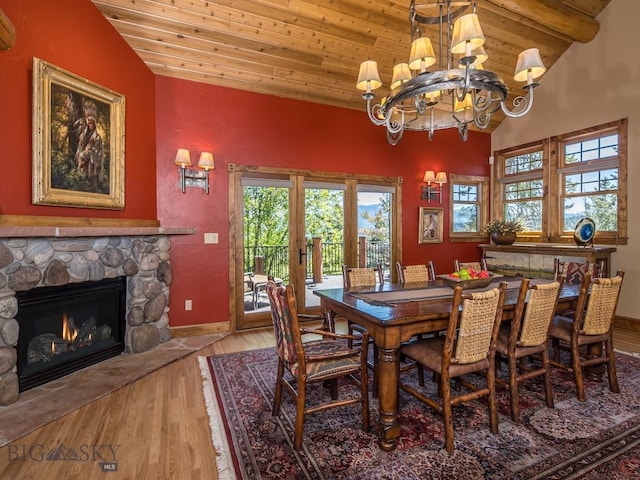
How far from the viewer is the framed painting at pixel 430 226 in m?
5.71

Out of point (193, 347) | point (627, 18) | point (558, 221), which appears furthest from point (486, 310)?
point (627, 18)

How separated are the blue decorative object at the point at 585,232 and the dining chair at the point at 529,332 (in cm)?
272

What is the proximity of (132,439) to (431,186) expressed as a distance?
206 inches

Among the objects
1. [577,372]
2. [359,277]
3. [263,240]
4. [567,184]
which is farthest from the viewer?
[567,184]

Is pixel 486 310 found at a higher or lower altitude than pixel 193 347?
higher

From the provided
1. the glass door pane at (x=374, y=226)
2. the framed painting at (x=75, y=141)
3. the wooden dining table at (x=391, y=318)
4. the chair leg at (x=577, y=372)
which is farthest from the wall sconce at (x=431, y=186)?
the framed painting at (x=75, y=141)

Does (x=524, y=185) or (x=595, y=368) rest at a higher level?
(x=524, y=185)

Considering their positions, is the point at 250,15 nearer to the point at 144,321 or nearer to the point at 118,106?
the point at 118,106

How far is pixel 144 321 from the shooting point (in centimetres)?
371

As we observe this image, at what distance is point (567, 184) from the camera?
17.1ft

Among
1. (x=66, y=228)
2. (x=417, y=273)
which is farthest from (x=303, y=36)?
(x=66, y=228)

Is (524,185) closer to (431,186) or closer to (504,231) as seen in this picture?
(504,231)

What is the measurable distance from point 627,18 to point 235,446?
656 cm

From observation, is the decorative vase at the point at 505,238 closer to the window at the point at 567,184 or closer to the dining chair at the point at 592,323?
the window at the point at 567,184
